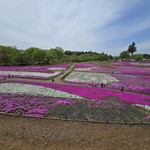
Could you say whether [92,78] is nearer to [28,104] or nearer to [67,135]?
[28,104]

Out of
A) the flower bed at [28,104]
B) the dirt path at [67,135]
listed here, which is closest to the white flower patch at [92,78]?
the flower bed at [28,104]

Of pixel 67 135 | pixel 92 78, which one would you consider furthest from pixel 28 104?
pixel 92 78

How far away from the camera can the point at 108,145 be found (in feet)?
30.2

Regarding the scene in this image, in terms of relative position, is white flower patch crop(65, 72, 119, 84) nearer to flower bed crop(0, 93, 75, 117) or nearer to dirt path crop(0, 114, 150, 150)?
flower bed crop(0, 93, 75, 117)

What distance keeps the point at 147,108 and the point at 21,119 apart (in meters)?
12.6

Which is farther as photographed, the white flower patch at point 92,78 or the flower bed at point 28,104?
the white flower patch at point 92,78

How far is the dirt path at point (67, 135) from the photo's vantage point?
29.3ft

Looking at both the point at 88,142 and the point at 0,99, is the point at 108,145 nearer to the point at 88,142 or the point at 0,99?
the point at 88,142

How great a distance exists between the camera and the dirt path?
8.95 meters

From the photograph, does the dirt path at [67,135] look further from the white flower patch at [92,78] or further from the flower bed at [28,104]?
the white flower patch at [92,78]

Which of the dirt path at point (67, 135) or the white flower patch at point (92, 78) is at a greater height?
the white flower patch at point (92, 78)

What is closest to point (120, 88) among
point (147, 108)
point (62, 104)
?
point (147, 108)

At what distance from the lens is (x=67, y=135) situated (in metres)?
10.1

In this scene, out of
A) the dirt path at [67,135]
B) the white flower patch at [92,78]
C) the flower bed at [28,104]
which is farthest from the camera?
the white flower patch at [92,78]
